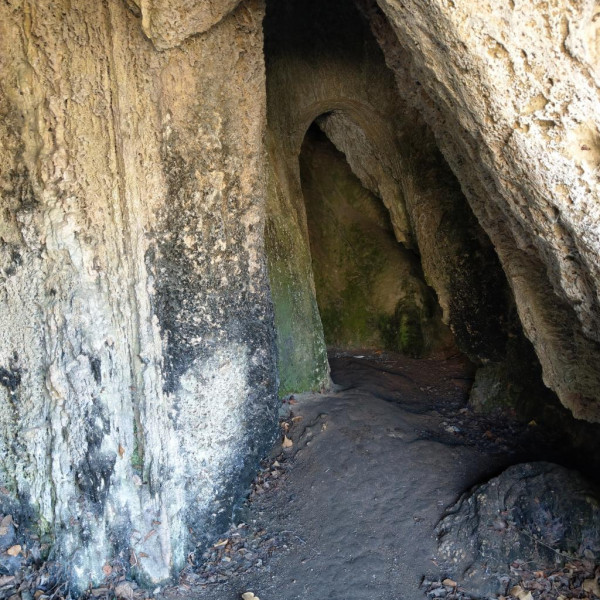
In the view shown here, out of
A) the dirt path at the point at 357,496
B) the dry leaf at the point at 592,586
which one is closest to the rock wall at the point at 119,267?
the dirt path at the point at 357,496

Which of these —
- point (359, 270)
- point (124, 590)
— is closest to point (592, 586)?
point (124, 590)

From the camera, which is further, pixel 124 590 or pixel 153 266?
pixel 153 266

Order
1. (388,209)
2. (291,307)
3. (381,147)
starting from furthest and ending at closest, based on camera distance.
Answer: (388,209)
(381,147)
(291,307)

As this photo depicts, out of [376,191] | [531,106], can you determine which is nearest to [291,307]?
[376,191]

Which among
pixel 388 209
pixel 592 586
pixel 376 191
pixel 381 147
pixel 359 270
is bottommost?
pixel 592 586

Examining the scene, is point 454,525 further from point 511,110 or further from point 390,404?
point 511,110

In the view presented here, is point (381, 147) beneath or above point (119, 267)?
above

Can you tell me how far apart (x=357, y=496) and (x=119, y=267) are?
2.22m

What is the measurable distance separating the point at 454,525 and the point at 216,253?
7.46 ft

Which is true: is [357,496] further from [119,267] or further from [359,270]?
[359,270]

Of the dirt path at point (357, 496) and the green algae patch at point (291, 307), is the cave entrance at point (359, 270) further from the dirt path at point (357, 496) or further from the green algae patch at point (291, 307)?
the green algae patch at point (291, 307)

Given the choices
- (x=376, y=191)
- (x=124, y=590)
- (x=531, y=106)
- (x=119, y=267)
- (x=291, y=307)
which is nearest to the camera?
(x=531, y=106)

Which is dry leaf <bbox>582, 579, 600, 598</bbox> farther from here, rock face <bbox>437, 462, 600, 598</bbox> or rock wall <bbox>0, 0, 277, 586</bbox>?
rock wall <bbox>0, 0, 277, 586</bbox>

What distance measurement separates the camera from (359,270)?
799cm
